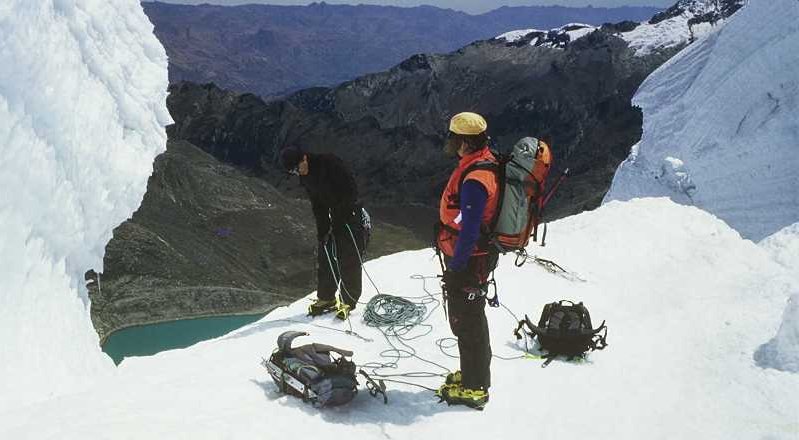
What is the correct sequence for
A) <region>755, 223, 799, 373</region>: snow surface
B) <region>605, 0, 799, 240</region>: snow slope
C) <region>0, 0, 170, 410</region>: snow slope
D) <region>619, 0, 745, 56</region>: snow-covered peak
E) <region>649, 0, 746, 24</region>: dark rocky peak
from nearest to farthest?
<region>755, 223, 799, 373</region>: snow surface < <region>0, 0, 170, 410</region>: snow slope < <region>605, 0, 799, 240</region>: snow slope < <region>619, 0, 745, 56</region>: snow-covered peak < <region>649, 0, 746, 24</region>: dark rocky peak

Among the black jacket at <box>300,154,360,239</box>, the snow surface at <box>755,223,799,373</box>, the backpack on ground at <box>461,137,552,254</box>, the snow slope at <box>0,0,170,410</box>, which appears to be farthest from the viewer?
the black jacket at <box>300,154,360,239</box>

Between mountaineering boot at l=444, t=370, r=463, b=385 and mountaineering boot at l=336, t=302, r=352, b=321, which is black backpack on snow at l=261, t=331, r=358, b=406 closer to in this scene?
mountaineering boot at l=444, t=370, r=463, b=385

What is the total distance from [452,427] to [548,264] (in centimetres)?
551

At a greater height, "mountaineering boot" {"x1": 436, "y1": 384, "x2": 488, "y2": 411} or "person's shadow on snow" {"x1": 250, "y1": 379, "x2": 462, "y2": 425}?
"mountaineering boot" {"x1": 436, "y1": 384, "x2": 488, "y2": 411}

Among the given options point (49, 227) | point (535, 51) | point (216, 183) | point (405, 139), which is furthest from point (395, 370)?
point (535, 51)

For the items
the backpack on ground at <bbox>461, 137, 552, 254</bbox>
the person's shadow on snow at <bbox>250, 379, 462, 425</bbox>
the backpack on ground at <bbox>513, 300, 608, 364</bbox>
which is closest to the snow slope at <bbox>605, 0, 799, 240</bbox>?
the backpack on ground at <bbox>513, 300, 608, 364</bbox>

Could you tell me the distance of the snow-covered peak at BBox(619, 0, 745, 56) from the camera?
162 meters

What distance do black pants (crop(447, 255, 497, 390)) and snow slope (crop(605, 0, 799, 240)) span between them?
1820 centimetres

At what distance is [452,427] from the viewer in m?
5.92

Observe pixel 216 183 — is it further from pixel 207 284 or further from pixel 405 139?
pixel 405 139

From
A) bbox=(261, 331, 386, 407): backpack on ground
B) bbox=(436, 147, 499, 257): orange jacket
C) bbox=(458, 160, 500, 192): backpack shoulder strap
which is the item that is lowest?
bbox=(261, 331, 386, 407): backpack on ground

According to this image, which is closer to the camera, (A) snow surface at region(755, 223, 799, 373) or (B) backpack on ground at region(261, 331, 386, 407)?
A: (B) backpack on ground at region(261, 331, 386, 407)

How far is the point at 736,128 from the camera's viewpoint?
2356cm

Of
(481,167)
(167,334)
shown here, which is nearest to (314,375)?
(481,167)
